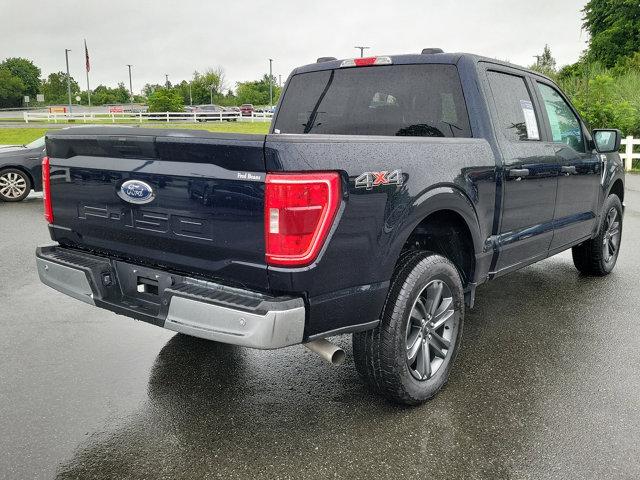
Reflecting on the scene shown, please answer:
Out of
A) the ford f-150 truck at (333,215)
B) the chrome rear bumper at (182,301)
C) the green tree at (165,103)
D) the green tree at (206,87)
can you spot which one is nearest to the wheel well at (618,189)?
the ford f-150 truck at (333,215)

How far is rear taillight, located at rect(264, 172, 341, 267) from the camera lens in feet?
8.31

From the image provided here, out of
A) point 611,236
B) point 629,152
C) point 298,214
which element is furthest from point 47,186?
point 629,152

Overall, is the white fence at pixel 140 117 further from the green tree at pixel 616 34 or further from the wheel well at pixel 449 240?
the wheel well at pixel 449 240

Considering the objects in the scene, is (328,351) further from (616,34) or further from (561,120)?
(616,34)

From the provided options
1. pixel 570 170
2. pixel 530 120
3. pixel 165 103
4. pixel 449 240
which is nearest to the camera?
pixel 449 240

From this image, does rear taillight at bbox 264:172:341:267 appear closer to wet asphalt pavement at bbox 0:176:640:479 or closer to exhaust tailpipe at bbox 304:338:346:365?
exhaust tailpipe at bbox 304:338:346:365

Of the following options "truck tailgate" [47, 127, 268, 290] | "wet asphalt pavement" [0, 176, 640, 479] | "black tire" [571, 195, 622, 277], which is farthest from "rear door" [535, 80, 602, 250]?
"truck tailgate" [47, 127, 268, 290]

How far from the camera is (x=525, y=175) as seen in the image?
410cm

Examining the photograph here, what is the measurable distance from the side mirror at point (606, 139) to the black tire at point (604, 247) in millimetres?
643

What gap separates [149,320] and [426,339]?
1.52 metres

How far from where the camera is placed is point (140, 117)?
43531mm

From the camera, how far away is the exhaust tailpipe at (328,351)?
2859 millimetres

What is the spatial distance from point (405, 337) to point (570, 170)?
2559mm

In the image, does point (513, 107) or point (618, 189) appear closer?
point (513, 107)
